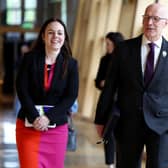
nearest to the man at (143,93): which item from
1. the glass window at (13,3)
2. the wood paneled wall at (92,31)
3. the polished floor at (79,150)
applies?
the polished floor at (79,150)

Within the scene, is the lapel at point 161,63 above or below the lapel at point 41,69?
above

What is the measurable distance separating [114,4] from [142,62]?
23.6 ft

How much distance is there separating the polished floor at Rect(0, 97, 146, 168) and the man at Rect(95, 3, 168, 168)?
9.82ft

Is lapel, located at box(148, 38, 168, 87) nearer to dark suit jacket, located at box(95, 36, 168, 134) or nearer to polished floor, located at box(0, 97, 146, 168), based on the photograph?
dark suit jacket, located at box(95, 36, 168, 134)

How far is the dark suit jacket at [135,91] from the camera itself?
3.74 meters

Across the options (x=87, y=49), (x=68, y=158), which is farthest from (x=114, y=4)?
(x=68, y=158)

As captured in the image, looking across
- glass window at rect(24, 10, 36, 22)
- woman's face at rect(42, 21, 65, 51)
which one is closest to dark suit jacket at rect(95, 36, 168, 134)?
woman's face at rect(42, 21, 65, 51)

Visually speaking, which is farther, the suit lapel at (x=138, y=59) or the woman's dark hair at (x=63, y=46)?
the woman's dark hair at (x=63, y=46)

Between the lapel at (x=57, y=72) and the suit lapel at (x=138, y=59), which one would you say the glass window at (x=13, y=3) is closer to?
the lapel at (x=57, y=72)

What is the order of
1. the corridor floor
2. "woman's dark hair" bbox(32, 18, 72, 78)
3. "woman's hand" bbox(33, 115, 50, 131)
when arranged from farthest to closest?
the corridor floor, "woman's dark hair" bbox(32, 18, 72, 78), "woman's hand" bbox(33, 115, 50, 131)

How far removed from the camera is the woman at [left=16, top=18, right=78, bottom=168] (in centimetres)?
408

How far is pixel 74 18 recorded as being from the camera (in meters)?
15.7

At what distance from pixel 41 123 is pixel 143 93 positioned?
0.84 metres

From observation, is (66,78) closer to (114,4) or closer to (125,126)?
(125,126)
